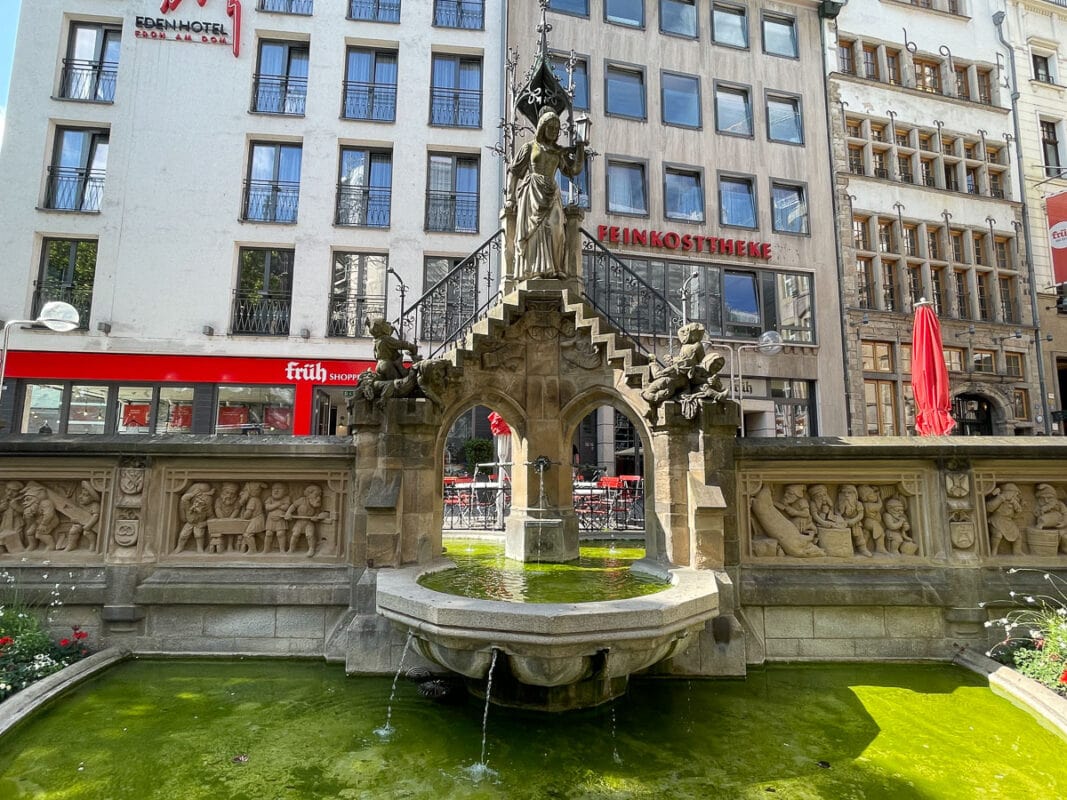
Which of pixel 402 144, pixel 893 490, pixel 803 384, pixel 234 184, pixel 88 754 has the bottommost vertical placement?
pixel 88 754

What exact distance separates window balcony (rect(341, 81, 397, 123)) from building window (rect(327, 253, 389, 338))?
15.3 ft

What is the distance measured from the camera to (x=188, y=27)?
17203 millimetres

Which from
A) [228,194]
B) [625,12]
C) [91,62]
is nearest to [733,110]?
[625,12]

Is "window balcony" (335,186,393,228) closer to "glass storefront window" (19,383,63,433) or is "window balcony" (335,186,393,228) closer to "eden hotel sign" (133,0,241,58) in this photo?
"eden hotel sign" (133,0,241,58)

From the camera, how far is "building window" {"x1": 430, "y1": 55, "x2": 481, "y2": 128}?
1833cm

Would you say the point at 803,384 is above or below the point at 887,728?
above

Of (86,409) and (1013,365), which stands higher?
(1013,365)

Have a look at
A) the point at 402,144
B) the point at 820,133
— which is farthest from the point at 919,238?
the point at 402,144

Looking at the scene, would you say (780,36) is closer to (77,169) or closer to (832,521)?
(832,521)

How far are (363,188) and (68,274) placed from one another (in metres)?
8.64

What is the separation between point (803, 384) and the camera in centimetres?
1969

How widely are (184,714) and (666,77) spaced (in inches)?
871

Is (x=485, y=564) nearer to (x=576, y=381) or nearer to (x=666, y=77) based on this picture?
(x=576, y=381)

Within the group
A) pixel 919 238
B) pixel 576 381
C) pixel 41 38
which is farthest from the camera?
pixel 919 238
